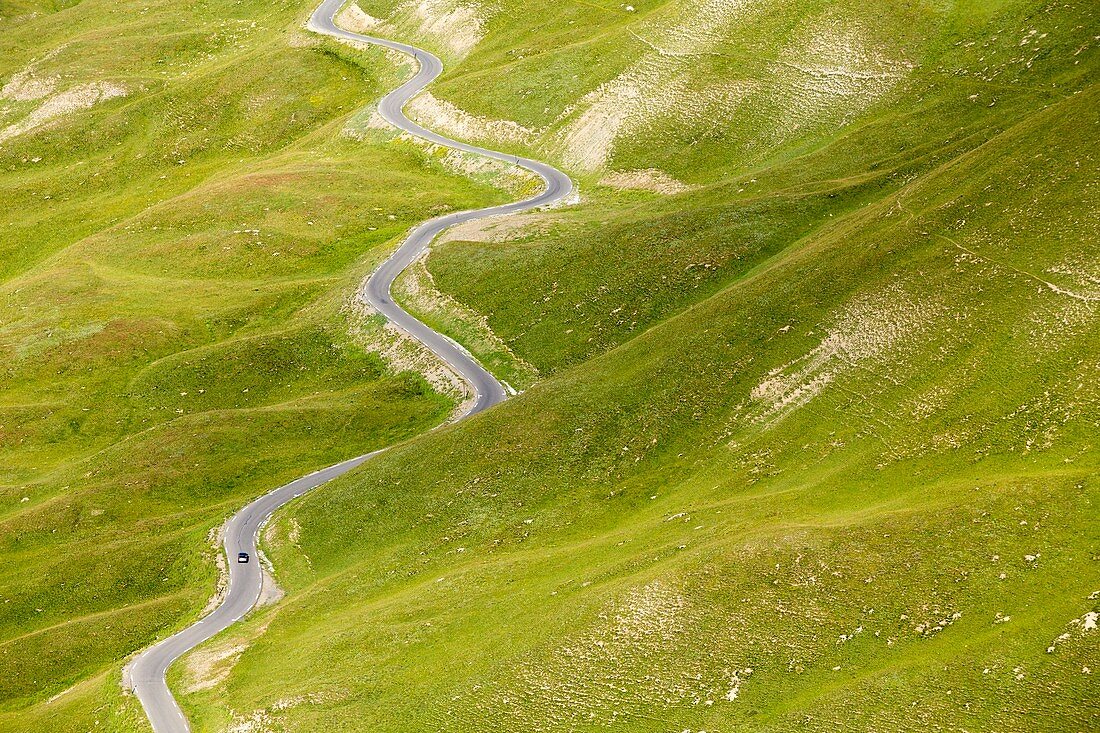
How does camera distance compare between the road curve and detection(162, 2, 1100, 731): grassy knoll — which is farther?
the road curve

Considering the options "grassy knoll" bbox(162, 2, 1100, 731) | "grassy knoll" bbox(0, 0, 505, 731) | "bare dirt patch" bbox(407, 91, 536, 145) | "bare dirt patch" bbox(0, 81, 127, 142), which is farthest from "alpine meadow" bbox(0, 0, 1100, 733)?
"bare dirt patch" bbox(0, 81, 127, 142)

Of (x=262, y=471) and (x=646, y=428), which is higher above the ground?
(x=646, y=428)

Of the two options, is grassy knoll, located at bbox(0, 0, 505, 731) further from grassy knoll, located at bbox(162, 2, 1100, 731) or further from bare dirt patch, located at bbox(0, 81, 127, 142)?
grassy knoll, located at bbox(162, 2, 1100, 731)

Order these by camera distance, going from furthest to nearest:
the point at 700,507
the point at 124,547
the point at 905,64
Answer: the point at 905,64, the point at 124,547, the point at 700,507

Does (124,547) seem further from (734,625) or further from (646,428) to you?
(734,625)

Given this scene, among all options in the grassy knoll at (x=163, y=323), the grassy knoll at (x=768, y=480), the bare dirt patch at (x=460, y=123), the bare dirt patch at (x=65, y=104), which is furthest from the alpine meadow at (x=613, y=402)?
the bare dirt patch at (x=65, y=104)

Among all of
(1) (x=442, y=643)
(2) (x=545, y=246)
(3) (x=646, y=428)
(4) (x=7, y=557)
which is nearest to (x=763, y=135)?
(2) (x=545, y=246)
